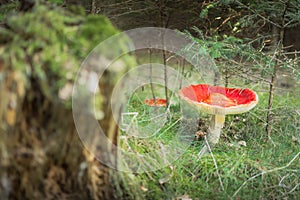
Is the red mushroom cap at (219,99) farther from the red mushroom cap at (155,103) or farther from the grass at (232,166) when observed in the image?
the red mushroom cap at (155,103)

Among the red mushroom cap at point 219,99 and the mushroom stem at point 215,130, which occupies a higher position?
the red mushroom cap at point 219,99

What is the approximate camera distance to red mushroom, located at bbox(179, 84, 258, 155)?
1446mm

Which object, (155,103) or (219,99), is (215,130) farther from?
(155,103)

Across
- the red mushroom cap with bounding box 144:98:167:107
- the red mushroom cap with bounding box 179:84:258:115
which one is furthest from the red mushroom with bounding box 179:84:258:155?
the red mushroom cap with bounding box 144:98:167:107

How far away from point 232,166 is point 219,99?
33cm

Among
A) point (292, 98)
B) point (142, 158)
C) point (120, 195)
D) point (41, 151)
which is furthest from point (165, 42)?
point (41, 151)

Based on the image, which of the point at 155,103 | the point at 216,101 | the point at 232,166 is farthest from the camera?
the point at 155,103

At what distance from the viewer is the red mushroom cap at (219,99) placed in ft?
4.74

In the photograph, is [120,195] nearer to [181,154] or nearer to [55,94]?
[55,94]

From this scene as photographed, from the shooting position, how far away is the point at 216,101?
1.54 metres

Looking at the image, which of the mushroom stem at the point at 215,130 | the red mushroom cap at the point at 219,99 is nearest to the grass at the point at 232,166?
the mushroom stem at the point at 215,130

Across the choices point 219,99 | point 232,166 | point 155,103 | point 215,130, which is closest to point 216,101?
point 219,99

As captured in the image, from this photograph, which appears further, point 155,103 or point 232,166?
point 155,103

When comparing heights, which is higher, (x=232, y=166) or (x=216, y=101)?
(x=216, y=101)
